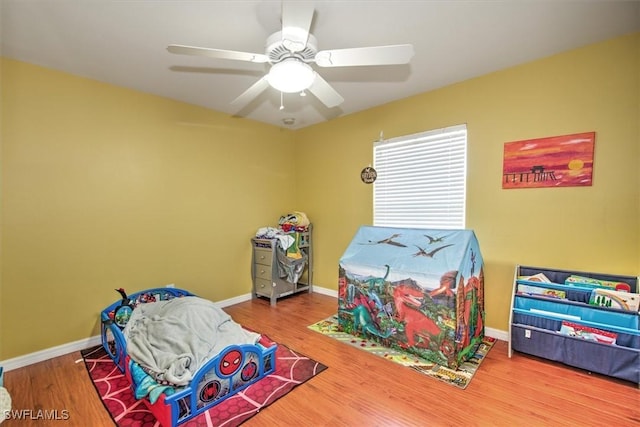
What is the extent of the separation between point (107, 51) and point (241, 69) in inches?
40.9

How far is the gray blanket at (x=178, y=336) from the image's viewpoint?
1.87m

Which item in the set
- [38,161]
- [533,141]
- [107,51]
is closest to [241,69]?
[107,51]

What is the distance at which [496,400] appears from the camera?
6.18 feet

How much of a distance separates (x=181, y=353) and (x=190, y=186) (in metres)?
2.04

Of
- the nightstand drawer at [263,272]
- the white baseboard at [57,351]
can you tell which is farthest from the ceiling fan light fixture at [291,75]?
the white baseboard at [57,351]

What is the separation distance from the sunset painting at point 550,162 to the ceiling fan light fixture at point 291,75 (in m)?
2.06

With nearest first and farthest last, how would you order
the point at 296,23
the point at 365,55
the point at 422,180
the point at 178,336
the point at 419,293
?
the point at 296,23, the point at 365,55, the point at 178,336, the point at 419,293, the point at 422,180

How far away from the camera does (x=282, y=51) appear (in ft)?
5.61

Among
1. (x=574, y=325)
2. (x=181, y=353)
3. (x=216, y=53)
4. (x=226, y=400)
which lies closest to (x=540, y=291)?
(x=574, y=325)

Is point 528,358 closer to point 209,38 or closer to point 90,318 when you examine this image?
point 209,38

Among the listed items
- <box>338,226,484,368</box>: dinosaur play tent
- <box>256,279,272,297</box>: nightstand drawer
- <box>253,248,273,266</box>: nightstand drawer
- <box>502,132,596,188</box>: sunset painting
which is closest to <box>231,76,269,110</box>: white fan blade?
<box>338,226,484,368</box>: dinosaur play tent

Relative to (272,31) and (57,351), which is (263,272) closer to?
(57,351)

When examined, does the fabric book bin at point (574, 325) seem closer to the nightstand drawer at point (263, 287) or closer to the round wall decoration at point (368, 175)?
the round wall decoration at point (368, 175)


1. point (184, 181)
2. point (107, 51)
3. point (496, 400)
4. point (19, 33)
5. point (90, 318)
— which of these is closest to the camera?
point (496, 400)
